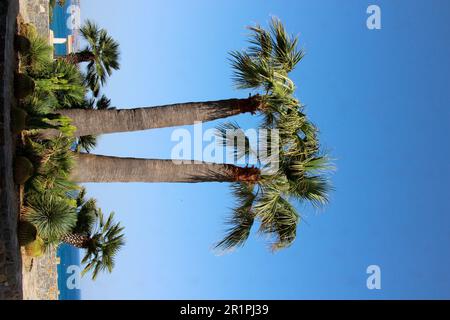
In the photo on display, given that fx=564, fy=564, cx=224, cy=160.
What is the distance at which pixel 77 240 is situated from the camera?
1120 cm

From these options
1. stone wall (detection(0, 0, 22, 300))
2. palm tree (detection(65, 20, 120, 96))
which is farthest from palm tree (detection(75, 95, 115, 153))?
stone wall (detection(0, 0, 22, 300))

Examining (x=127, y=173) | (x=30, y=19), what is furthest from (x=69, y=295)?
(x=127, y=173)

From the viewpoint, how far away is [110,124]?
11.2 m

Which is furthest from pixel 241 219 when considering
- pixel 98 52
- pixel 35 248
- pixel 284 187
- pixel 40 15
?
pixel 40 15

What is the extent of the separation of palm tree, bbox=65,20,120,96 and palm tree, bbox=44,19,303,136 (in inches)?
111

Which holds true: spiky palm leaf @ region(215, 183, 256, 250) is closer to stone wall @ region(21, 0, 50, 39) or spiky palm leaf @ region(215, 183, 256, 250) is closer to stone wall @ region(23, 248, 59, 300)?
stone wall @ region(23, 248, 59, 300)

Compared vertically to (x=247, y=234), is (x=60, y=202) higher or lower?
higher

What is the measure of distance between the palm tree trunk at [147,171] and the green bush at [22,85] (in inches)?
59.9

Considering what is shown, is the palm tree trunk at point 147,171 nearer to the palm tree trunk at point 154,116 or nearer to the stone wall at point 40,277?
the palm tree trunk at point 154,116

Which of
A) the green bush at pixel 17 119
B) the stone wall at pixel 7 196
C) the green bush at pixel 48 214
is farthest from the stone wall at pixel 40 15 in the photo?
the green bush at pixel 48 214

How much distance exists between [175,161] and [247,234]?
2081 millimetres

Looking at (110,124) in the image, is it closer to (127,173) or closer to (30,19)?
(127,173)

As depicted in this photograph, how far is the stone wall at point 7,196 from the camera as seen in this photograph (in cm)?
891

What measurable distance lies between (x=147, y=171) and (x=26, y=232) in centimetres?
259
